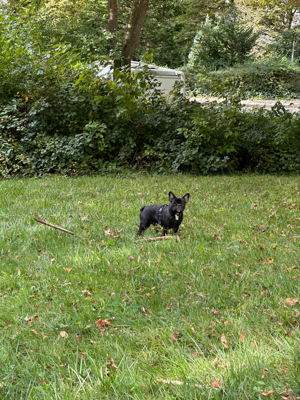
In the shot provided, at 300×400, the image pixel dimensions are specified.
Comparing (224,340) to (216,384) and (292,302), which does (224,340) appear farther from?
(292,302)

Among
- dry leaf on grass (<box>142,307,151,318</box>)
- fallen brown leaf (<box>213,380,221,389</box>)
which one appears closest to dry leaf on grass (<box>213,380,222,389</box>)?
fallen brown leaf (<box>213,380,221,389</box>)

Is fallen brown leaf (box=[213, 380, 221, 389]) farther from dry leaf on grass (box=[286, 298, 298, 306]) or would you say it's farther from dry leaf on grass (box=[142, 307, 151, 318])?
dry leaf on grass (box=[286, 298, 298, 306])

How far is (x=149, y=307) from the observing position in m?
3.12

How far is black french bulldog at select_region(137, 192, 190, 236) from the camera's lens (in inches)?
184

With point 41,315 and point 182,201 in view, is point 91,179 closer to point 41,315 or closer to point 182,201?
point 182,201

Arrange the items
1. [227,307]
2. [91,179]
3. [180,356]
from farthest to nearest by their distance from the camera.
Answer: [91,179] → [227,307] → [180,356]

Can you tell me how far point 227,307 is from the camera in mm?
3023

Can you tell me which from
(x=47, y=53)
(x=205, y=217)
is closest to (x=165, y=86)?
(x=47, y=53)

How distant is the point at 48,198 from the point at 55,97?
451 centimetres

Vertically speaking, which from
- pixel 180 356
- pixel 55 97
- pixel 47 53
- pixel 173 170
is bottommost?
pixel 173 170

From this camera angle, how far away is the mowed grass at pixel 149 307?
2.16 metres

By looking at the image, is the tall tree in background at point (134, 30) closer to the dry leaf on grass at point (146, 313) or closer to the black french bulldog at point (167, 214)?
the black french bulldog at point (167, 214)

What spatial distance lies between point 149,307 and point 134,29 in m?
12.8

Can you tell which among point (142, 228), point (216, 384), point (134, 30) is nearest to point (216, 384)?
point (216, 384)
